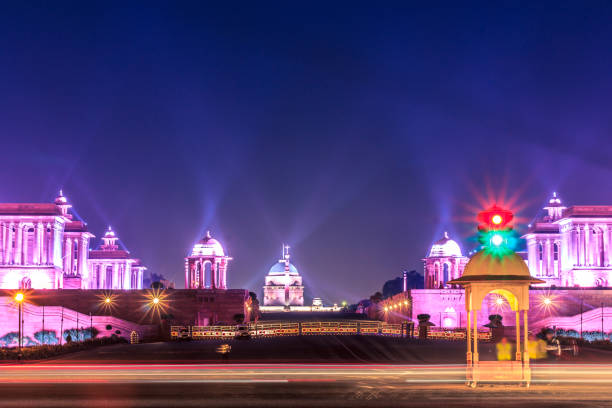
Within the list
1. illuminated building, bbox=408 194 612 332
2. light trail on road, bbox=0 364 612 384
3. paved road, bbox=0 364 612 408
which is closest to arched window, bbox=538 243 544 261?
illuminated building, bbox=408 194 612 332

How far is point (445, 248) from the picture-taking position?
401 ft

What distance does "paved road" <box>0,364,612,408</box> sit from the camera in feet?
71.8

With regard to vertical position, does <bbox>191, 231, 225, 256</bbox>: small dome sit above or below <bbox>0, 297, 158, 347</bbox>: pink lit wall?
above

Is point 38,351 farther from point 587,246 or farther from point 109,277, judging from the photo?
point 109,277

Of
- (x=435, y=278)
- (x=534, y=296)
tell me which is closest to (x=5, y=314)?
(x=534, y=296)

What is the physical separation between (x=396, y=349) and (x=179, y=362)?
13478mm

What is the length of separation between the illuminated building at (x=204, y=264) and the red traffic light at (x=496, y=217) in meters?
97.5

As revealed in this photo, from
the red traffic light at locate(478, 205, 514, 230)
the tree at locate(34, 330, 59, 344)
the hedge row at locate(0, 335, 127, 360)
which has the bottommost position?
the tree at locate(34, 330, 59, 344)

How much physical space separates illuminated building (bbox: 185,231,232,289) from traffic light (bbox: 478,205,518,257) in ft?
319

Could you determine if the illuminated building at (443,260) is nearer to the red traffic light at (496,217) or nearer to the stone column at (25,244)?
the stone column at (25,244)

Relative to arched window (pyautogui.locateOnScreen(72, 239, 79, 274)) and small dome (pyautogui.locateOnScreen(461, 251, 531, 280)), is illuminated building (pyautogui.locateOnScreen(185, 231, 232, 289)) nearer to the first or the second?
arched window (pyautogui.locateOnScreen(72, 239, 79, 274))

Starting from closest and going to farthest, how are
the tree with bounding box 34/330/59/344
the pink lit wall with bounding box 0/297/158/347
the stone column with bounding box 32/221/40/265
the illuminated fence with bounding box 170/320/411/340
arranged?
the illuminated fence with bounding box 170/320/411/340, the pink lit wall with bounding box 0/297/158/347, the tree with bounding box 34/330/59/344, the stone column with bounding box 32/221/40/265

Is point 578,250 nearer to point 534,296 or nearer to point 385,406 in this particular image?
point 534,296

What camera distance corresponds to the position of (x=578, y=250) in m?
109
